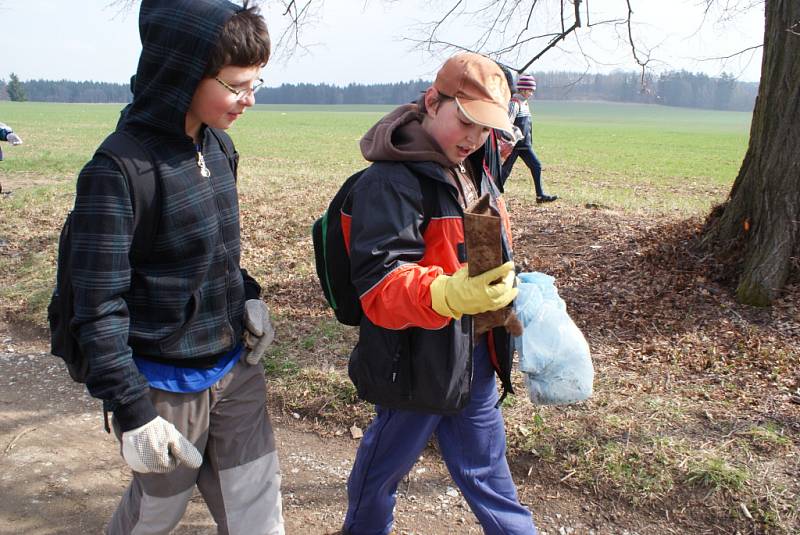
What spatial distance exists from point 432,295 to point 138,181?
Answer: 2.74ft

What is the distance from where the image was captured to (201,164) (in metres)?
2.06

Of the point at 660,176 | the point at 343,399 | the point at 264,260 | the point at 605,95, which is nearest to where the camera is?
the point at 343,399

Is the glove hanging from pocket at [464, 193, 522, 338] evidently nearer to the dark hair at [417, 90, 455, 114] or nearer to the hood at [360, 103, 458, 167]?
the hood at [360, 103, 458, 167]

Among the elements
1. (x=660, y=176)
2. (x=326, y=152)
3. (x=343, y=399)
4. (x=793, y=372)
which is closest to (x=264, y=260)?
(x=343, y=399)

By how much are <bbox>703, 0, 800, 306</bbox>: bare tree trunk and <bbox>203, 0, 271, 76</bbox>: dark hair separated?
4086mm

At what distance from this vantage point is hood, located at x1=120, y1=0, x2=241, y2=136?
1.83 meters

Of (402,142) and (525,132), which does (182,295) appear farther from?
(525,132)

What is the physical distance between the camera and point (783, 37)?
15.5 ft

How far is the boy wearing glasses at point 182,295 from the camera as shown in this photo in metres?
1.79

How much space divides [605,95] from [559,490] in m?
143

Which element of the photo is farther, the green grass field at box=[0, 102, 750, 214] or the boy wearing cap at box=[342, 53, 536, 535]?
the green grass field at box=[0, 102, 750, 214]

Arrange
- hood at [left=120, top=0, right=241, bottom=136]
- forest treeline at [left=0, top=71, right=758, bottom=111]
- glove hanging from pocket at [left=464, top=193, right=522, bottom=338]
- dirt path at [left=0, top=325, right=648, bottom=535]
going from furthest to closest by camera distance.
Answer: forest treeline at [left=0, top=71, right=758, bottom=111], dirt path at [left=0, top=325, right=648, bottom=535], hood at [left=120, top=0, right=241, bottom=136], glove hanging from pocket at [left=464, top=193, right=522, bottom=338]

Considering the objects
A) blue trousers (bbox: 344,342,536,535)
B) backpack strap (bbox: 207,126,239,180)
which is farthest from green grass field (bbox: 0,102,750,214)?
backpack strap (bbox: 207,126,239,180)

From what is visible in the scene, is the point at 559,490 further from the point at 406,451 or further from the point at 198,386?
the point at 198,386
